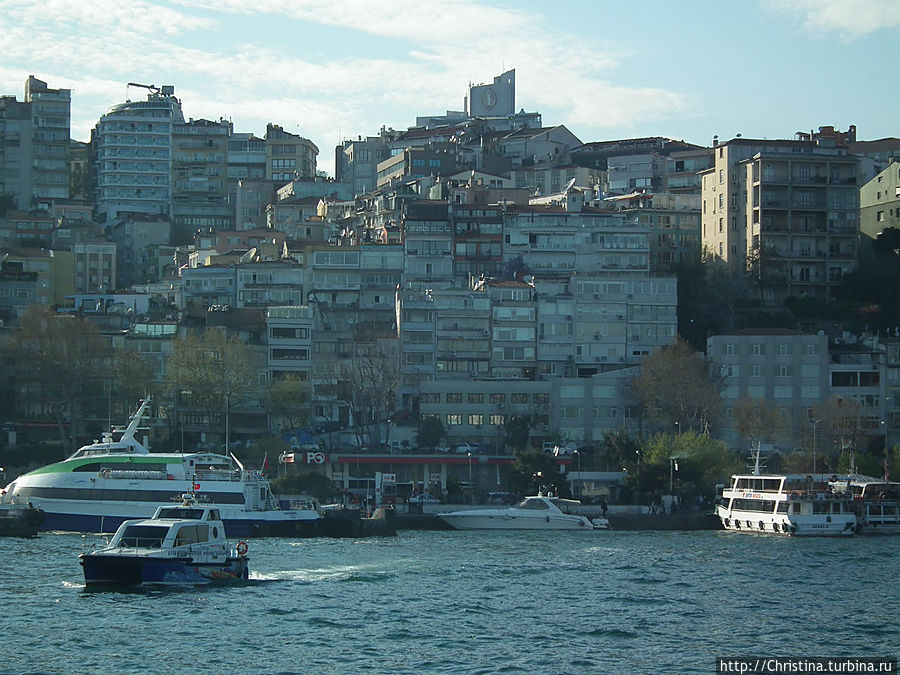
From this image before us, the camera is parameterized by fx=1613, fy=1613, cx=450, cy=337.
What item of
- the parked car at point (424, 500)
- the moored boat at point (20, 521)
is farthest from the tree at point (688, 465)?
the moored boat at point (20, 521)

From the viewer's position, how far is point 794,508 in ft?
244

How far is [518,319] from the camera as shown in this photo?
322 ft

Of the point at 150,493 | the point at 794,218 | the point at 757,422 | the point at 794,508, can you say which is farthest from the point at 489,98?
the point at 150,493

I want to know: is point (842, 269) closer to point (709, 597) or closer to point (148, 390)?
point (148, 390)

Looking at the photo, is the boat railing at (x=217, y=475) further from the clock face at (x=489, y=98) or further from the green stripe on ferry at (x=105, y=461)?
the clock face at (x=489, y=98)

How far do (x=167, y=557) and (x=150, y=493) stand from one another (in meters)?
20.6

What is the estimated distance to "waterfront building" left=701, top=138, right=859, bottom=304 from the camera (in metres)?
104

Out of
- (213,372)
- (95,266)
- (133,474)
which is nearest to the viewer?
(133,474)

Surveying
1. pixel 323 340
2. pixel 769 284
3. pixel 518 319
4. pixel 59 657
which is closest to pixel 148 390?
pixel 323 340

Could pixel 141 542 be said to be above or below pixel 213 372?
below

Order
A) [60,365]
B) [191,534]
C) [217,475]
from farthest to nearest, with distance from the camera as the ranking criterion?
1. [60,365]
2. [217,475]
3. [191,534]

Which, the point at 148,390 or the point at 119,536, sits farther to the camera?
the point at 148,390

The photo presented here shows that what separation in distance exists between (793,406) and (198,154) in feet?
246

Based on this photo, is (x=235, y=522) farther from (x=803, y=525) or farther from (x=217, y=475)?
(x=803, y=525)
